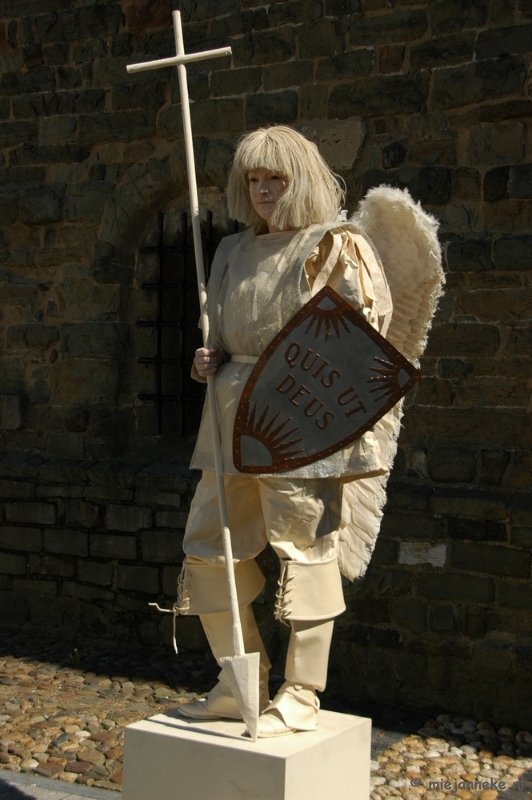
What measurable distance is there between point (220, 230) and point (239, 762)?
10.3ft

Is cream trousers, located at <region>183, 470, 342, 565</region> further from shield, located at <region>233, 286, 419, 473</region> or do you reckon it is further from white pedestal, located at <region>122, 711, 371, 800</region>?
white pedestal, located at <region>122, 711, 371, 800</region>

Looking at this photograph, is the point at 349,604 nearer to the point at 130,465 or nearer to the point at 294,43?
the point at 130,465

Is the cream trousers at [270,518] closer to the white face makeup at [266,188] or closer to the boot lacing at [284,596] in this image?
the boot lacing at [284,596]

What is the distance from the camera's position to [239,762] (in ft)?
9.22

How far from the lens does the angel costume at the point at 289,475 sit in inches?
118

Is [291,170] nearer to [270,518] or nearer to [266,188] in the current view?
[266,188]

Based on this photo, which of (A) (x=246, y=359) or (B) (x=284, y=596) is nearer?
(B) (x=284, y=596)

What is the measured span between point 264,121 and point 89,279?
1.26 meters

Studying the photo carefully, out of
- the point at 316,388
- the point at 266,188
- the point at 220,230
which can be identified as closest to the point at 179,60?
the point at 266,188

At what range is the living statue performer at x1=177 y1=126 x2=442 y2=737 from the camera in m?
2.99

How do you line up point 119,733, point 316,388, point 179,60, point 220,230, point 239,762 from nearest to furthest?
point 239,762, point 316,388, point 179,60, point 119,733, point 220,230

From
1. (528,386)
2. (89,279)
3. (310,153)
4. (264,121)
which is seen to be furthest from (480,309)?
(89,279)

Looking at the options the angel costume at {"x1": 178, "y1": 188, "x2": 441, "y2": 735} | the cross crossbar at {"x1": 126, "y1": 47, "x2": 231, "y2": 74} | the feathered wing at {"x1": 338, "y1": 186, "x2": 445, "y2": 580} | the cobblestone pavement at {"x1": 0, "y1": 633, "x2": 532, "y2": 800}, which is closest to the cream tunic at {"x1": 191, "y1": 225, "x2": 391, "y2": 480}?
the angel costume at {"x1": 178, "y1": 188, "x2": 441, "y2": 735}

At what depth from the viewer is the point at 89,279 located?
5641mm
